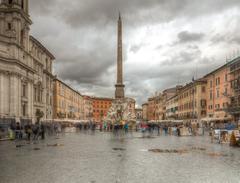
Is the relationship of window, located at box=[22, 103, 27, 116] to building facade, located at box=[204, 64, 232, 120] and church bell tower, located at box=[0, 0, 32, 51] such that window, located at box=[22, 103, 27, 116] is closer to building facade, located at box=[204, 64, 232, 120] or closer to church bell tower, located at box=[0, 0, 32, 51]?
church bell tower, located at box=[0, 0, 32, 51]

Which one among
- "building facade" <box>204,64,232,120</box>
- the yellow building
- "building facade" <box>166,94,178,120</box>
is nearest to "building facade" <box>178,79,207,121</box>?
"building facade" <box>204,64,232,120</box>

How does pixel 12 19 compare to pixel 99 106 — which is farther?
pixel 99 106

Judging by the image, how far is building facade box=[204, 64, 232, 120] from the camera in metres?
54.5

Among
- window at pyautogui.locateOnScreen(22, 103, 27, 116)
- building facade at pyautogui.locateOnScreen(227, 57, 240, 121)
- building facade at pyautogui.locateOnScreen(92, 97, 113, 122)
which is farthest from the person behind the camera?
building facade at pyautogui.locateOnScreen(92, 97, 113, 122)

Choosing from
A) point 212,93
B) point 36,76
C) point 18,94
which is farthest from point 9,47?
point 212,93

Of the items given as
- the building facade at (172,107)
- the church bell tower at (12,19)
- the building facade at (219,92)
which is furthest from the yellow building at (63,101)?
the building facade at (219,92)

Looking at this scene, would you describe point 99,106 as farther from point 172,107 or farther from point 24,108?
point 24,108

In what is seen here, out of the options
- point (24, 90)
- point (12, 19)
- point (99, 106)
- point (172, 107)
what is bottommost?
point (172, 107)

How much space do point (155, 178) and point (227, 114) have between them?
46.3 metres

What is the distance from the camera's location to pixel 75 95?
115 metres

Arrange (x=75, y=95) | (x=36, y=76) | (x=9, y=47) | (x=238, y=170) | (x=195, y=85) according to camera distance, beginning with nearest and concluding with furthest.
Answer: (x=238, y=170)
(x=9, y=47)
(x=36, y=76)
(x=195, y=85)
(x=75, y=95)

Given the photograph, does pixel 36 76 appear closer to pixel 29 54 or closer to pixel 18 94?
pixel 29 54

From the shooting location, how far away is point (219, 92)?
59.0m

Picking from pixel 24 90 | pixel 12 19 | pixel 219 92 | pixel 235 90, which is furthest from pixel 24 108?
pixel 219 92
